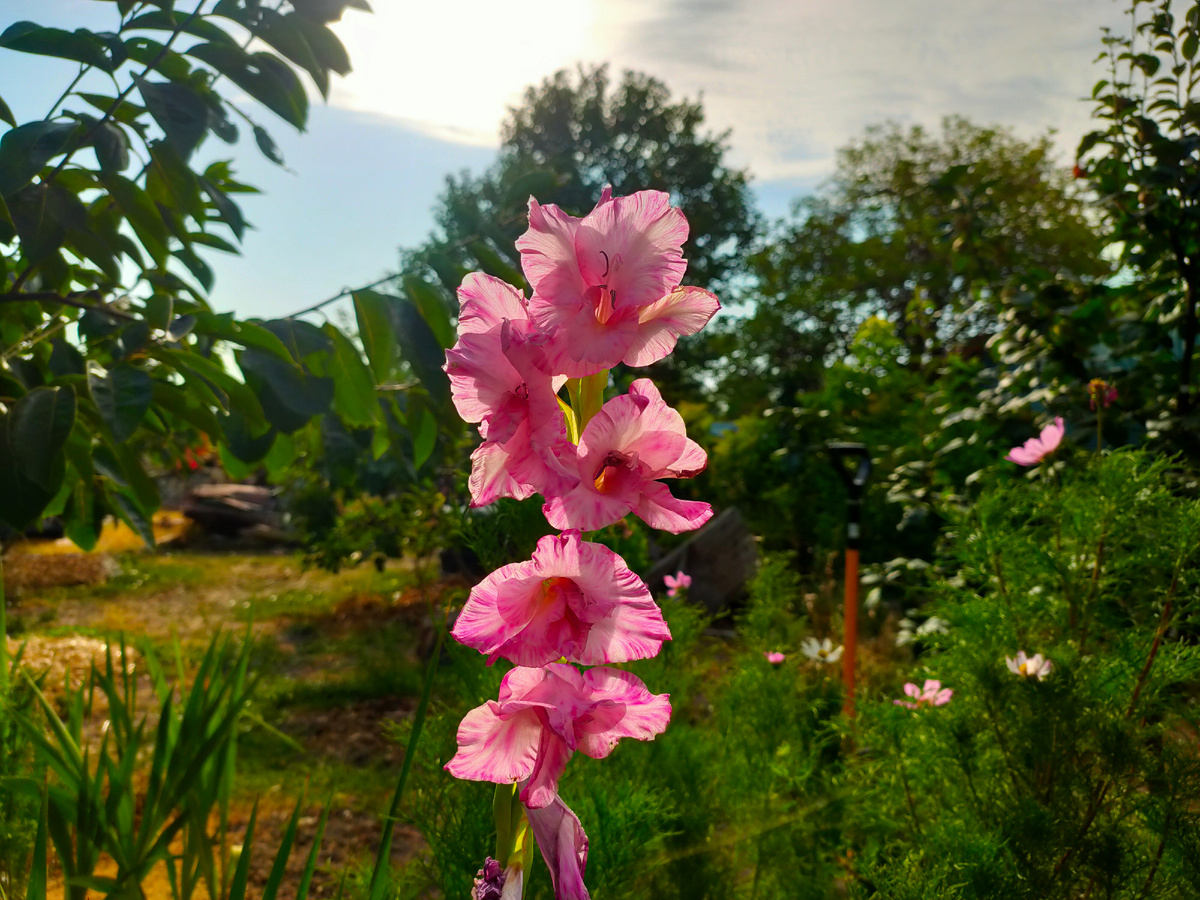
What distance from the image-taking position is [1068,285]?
9.68ft

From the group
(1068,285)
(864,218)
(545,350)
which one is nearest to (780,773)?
(545,350)

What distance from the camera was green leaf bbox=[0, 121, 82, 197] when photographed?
1.22 meters

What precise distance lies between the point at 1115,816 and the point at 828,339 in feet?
55.0

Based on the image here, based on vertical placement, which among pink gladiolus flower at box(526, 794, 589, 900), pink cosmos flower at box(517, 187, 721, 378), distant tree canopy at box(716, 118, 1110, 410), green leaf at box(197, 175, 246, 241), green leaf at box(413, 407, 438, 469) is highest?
distant tree canopy at box(716, 118, 1110, 410)

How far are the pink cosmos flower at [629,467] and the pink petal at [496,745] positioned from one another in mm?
157

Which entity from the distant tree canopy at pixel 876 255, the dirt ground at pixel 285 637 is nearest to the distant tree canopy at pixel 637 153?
the distant tree canopy at pixel 876 255

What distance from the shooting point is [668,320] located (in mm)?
627

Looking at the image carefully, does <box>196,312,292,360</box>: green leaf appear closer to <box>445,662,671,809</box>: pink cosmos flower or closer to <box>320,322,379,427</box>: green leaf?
<box>320,322,379,427</box>: green leaf

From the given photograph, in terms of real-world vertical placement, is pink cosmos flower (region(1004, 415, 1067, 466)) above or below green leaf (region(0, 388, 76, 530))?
above

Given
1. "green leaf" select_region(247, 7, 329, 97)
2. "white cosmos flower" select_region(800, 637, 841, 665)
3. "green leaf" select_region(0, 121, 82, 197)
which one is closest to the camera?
"green leaf" select_region(0, 121, 82, 197)

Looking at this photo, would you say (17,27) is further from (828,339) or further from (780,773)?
(828,339)

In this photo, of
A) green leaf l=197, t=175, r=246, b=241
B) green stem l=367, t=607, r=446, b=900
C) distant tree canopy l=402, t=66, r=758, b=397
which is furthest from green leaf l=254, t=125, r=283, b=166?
distant tree canopy l=402, t=66, r=758, b=397

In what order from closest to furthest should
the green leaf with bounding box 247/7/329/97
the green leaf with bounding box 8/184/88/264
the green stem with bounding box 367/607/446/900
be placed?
the green stem with bounding box 367/607/446/900
the green leaf with bounding box 8/184/88/264
the green leaf with bounding box 247/7/329/97

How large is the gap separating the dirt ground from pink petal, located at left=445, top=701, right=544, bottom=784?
2.15 feet
